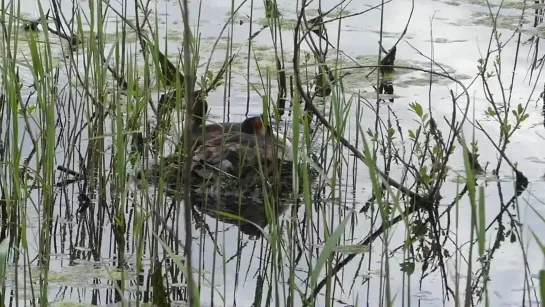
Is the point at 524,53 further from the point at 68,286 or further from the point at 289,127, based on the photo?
the point at 68,286

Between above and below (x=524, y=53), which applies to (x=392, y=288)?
below

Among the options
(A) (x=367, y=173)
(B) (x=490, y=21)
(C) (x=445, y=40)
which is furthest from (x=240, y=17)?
(A) (x=367, y=173)

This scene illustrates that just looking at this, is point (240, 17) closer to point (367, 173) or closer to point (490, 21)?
point (490, 21)

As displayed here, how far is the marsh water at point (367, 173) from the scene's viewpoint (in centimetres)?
357

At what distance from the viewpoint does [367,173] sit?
5.11 m

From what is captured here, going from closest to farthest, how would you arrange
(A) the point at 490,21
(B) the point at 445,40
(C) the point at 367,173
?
(C) the point at 367,173
(B) the point at 445,40
(A) the point at 490,21

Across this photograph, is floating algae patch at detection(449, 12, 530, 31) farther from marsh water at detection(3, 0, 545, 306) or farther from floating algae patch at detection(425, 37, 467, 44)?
floating algae patch at detection(425, 37, 467, 44)

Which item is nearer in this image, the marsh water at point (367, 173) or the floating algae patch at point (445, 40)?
the marsh water at point (367, 173)

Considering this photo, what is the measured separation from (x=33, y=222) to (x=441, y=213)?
1.73m

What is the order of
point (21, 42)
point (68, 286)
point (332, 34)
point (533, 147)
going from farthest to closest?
point (332, 34)
point (21, 42)
point (533, 147)
point (68, 286)

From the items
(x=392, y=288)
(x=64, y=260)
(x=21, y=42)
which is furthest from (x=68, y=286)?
(x=21, y=42)

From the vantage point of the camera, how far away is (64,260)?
3760 millimetres

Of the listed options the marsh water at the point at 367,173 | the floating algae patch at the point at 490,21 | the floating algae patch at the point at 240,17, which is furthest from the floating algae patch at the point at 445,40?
the floating algae patch at the point at 240,17

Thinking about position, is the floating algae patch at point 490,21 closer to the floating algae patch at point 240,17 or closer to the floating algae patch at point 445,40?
the floating algae patch at point 445,40
